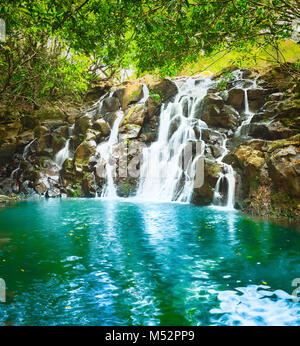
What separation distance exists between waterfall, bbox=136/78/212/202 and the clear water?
574 cm

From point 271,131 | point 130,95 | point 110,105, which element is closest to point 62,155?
point 110,105

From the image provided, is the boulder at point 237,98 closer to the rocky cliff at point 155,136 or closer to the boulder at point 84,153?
the rocky cliff at point 155,136

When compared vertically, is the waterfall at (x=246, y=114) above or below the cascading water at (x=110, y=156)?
above

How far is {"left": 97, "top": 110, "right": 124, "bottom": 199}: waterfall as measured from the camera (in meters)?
17.8

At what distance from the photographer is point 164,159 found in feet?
56.4

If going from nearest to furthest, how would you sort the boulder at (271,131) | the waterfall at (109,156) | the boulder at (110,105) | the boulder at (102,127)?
the boulder at (271,131) < the waterfall at (109,156) < the boulder at (102,127) < the boulder at (110,105)

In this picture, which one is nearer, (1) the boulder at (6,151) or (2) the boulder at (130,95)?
(1) the boulder at (6,151)

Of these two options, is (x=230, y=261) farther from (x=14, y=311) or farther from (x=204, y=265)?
(x=14, y=311)

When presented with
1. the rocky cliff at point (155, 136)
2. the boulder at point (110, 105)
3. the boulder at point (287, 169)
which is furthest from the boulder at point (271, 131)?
the boulder at point (110, 105)

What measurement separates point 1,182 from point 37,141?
A: 144 inches

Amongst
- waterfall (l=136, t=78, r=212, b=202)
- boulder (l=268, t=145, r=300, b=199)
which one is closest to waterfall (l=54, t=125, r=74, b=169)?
waterfall (l=136, t=78, r=212, b=202)

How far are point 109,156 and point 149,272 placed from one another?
44.3ft

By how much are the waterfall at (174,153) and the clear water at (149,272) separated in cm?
574

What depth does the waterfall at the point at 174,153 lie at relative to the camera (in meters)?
15.6
